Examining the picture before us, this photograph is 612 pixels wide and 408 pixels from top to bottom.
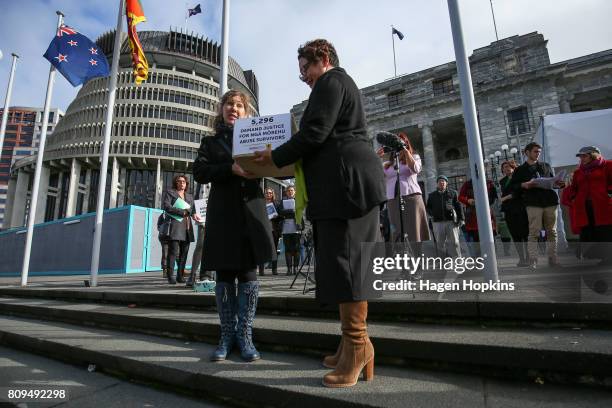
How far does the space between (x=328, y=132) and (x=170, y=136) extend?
5773 cm

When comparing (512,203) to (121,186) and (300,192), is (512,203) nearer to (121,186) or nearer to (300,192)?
(300,192)

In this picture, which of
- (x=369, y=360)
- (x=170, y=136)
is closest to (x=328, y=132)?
(x=369, y=360)

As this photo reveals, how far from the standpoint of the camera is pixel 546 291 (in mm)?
2732

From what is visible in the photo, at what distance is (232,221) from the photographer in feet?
8.32

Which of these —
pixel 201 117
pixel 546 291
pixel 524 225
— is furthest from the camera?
pixel 201 117

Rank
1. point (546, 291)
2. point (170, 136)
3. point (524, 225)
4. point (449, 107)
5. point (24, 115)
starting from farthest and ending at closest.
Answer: point (24, 115), point (170, 136), point (449, 107), point (524, 225), point (546, 291)

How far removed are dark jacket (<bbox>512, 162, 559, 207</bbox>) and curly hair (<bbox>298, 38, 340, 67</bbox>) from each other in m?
4.60

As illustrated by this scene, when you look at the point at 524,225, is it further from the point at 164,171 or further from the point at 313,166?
the point at 164,171

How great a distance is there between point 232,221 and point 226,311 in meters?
0.71

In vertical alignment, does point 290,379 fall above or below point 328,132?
below

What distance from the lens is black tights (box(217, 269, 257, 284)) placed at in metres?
2.54

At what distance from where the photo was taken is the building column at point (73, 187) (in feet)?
164

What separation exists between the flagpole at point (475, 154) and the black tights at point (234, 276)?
225 cm

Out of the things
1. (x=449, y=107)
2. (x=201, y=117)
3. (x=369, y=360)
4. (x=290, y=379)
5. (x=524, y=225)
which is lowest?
(x=290, y=379)
